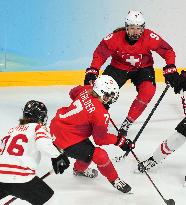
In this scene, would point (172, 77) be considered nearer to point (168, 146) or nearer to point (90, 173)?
point (168, 146)

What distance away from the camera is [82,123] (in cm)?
297

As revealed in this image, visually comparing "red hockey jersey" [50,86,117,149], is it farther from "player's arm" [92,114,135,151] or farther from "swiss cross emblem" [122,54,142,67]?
"swiss cross emblem" [122,54,142,67]

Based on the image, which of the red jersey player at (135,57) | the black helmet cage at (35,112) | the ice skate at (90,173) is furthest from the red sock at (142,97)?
the black helmet cage at (35,112)

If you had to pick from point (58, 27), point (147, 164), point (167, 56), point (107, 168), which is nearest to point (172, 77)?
point (167, 56)

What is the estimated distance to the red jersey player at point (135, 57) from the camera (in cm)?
381

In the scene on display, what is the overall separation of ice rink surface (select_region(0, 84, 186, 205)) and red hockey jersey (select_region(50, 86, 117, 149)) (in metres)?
0.31

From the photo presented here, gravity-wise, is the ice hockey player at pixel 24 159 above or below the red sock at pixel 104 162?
above

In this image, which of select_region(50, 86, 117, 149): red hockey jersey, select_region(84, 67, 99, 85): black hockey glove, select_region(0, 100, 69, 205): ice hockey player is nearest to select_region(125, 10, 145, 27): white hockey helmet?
select_region(84, 67, 99, 85): black hockey glove

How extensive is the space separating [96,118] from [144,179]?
643 millimetres

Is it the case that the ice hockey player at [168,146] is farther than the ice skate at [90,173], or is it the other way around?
the ice skate at [90,173]

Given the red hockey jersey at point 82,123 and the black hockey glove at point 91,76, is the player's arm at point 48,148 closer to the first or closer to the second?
the red hockey jersey at point 82,123

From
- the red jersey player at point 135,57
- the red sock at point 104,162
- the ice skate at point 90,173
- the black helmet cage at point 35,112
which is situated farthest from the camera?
the red jersey player at point 135,57

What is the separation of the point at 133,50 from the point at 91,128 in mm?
1088

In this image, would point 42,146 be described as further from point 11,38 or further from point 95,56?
point 11,38
